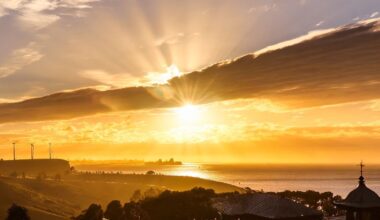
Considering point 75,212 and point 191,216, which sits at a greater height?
point 191,216

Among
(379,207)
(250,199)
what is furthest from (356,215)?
(250,199)

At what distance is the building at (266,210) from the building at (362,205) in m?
6.96

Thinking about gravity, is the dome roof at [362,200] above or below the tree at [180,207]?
above

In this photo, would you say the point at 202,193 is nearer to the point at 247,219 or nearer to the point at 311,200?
the point at 311,200

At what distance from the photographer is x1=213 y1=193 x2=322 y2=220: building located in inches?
2110

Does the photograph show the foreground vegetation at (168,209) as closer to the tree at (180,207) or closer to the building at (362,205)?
the tree at (180,207)

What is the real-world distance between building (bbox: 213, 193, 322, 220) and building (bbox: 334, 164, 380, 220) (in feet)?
22.8

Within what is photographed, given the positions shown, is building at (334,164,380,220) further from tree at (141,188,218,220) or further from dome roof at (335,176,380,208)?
tree at (141,188,218,220)

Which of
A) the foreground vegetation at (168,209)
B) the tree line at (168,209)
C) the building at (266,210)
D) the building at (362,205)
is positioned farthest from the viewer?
the foreground vegetation at (168,209)

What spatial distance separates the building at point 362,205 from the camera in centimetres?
4703

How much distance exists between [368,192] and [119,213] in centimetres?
6801

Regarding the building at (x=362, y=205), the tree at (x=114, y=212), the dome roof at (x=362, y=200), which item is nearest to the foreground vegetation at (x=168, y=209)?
A: the tree at (x=114, y=212)

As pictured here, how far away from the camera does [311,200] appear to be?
4808 inches

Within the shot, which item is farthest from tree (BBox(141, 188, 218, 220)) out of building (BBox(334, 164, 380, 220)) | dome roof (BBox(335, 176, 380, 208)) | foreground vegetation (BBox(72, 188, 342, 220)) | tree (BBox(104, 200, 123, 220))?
dome roof (BBox(335, 176, 380, 208))
